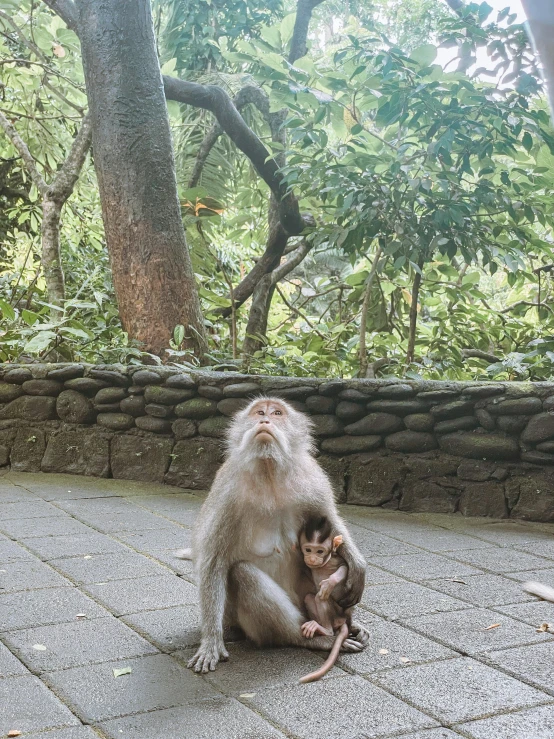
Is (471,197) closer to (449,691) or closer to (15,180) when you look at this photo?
(449,691)

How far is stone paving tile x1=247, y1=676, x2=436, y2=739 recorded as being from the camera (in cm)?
245

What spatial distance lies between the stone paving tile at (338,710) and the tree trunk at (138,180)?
4.50 m

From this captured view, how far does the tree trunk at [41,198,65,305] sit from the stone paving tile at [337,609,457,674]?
5.12 m

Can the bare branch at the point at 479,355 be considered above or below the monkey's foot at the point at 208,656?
above

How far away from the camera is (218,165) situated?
352 inches

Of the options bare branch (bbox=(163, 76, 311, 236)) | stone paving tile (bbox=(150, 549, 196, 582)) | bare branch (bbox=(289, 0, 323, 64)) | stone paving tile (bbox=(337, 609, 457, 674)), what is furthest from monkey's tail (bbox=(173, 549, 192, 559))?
bare branch (bbox=(289, 0, 323, 64))

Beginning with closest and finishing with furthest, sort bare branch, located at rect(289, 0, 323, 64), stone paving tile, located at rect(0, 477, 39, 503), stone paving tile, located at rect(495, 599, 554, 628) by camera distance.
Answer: stone paving tile, located at rect(495, 599, 554, 628), stone paving tile, located at rect(0, 477, 39, 503), bare branch, located at rect(289, 0, 323, 64)

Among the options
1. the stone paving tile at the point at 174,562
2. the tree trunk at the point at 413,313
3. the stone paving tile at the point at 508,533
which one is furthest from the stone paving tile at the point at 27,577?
the tree trunk at the point at 413,313

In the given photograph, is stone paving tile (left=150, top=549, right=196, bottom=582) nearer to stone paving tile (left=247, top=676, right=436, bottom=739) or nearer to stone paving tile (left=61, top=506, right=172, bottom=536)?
stone paving tile (left=61, top=506, right=172, bottom=536)

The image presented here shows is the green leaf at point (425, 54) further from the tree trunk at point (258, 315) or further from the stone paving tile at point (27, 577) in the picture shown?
the stone paving tile at point (27, 577)

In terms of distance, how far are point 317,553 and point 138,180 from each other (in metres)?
4.70

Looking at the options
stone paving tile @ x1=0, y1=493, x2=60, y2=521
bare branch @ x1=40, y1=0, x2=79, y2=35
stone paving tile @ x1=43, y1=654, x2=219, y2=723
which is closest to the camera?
stone paving tile @ x1=43, y1=654, x2=219, y2=723

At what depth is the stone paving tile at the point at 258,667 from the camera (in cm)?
281

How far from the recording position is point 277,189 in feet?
25.2
